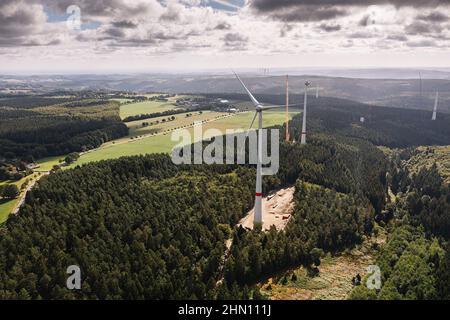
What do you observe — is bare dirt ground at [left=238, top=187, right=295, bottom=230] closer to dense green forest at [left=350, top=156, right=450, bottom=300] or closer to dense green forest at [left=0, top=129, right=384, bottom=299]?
dense green forest at [left=0, top=129, right=384, bottom=299]

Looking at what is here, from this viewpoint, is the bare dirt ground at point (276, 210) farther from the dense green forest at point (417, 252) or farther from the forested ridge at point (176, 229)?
the dense green forest at point (417, 252)

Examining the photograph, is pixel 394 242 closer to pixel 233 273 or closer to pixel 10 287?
pixel 233 273

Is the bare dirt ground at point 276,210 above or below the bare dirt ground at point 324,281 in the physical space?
above

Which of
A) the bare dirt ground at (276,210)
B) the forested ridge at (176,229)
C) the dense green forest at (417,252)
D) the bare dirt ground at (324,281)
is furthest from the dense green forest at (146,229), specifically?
the dense green forest at (417,252)

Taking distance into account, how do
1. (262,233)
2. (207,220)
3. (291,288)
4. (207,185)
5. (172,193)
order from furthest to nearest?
(207,185) → (172,193) → (207,220) → (262,233) → (291,288)

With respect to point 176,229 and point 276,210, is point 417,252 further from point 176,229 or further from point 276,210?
point 176,229

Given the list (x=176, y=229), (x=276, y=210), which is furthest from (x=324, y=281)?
(x=176, y=229)
